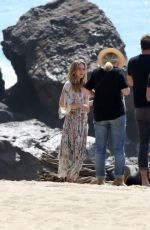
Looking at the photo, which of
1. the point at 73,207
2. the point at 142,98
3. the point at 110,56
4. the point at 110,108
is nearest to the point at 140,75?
the point at 142,98

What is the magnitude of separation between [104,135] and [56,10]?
53880 mm

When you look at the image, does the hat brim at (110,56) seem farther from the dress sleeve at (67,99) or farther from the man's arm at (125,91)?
the dress sleeve at (67,99)

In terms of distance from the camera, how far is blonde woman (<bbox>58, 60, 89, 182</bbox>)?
8.62 meters

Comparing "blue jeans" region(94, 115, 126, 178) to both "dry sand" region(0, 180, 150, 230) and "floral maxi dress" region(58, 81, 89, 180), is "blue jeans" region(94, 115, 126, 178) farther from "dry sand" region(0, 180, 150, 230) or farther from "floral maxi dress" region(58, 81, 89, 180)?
"dry sand" region(0, 180, 150, 230)

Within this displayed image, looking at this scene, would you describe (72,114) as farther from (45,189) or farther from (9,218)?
(9,218)

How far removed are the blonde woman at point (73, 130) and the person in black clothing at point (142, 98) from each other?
2.17 ft

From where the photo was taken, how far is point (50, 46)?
60344mm

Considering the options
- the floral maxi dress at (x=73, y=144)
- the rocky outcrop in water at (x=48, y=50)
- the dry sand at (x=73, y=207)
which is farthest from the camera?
the rocky outcrop in water at (x=48, y=50)

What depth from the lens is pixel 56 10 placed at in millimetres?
61281

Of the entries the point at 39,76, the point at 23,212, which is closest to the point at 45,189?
the point at 23,212

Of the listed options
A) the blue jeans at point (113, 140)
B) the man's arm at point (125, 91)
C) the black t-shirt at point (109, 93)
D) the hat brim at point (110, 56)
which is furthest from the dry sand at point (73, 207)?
the hat brim at point (110, 56)

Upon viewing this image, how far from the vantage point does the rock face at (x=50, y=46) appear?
58250 mm

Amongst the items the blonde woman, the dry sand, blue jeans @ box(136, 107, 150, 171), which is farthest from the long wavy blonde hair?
the dry sand

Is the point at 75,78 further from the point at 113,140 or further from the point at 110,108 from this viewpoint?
the point at 113,140
